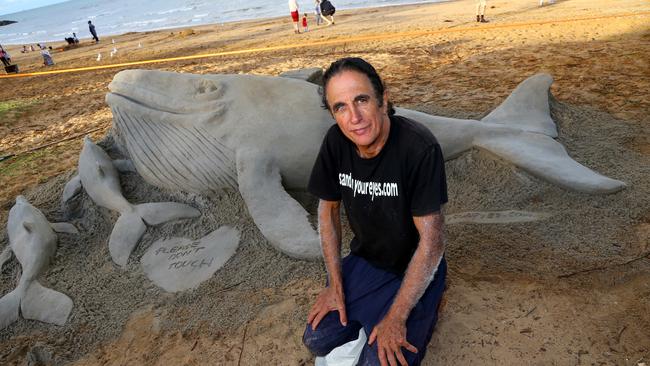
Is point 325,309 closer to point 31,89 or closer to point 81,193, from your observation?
point 81,193

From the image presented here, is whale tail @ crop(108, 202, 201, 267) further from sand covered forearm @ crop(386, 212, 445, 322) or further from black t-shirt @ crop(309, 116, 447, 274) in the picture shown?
sand covered forearm @ crop(386, 212, 445, 322)

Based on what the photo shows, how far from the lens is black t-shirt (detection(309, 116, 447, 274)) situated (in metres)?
1.64

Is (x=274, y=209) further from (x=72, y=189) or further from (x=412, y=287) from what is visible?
(x=72, y=189)

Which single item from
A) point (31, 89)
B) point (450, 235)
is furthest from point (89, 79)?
point (450, 235)

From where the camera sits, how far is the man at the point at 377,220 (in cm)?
162

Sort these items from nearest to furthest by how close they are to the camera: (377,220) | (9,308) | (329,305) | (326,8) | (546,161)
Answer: (377,220) < (329,305) < (9,308) < (546,161) < (326,8)

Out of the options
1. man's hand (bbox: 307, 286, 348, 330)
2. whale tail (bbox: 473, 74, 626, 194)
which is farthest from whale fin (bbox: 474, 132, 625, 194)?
man's hand (bbox: 307, 286, 348, 330)

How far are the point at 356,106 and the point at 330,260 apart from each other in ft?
2.65

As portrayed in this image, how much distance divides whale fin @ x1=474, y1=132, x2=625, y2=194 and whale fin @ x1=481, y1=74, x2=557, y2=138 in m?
0.18

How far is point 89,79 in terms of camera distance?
10.8 metres

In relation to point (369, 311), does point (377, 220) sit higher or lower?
higher

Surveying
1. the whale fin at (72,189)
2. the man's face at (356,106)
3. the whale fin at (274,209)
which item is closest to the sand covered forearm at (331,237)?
the man's face at (356,106)

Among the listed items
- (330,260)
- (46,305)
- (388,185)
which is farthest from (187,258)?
(388,185)

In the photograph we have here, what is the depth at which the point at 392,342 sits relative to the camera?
5.57 ft
